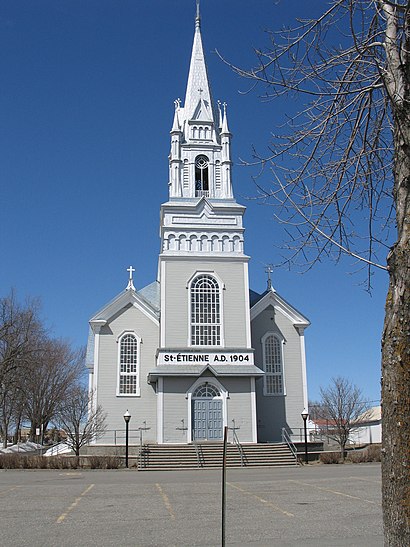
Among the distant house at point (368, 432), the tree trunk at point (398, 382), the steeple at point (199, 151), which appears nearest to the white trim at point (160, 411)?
the steeple at point (199, 151)

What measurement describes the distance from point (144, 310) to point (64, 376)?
23.9 metres

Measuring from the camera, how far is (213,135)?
39406 mm

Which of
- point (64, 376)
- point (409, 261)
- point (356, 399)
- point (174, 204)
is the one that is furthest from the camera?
point (64, 376)

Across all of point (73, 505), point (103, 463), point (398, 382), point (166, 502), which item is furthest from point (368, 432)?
point (398, 382)

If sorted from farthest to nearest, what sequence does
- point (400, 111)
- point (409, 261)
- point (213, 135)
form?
1. point (213, 135)
2. point (400, 111)
3. point (409, 261)

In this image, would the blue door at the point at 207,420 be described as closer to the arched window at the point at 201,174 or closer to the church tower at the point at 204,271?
the church tower at the point at 204,271

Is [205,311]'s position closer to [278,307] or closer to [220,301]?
[220,301]

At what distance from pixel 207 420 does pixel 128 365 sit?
6172 mm

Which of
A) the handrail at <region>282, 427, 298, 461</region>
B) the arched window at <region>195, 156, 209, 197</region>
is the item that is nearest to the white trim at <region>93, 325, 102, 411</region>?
the arched window at <region>195, 156, 209, 197</region>

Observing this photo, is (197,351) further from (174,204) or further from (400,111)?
(400,111)

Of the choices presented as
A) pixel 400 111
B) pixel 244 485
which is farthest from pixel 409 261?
pixel 244 485

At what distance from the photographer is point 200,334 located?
35312 millimetres

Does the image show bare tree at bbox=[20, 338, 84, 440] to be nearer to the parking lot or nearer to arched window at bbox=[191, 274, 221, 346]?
arched window at bbox=[191, 274, 221, 346]

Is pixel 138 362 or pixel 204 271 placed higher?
pixel 204 271
